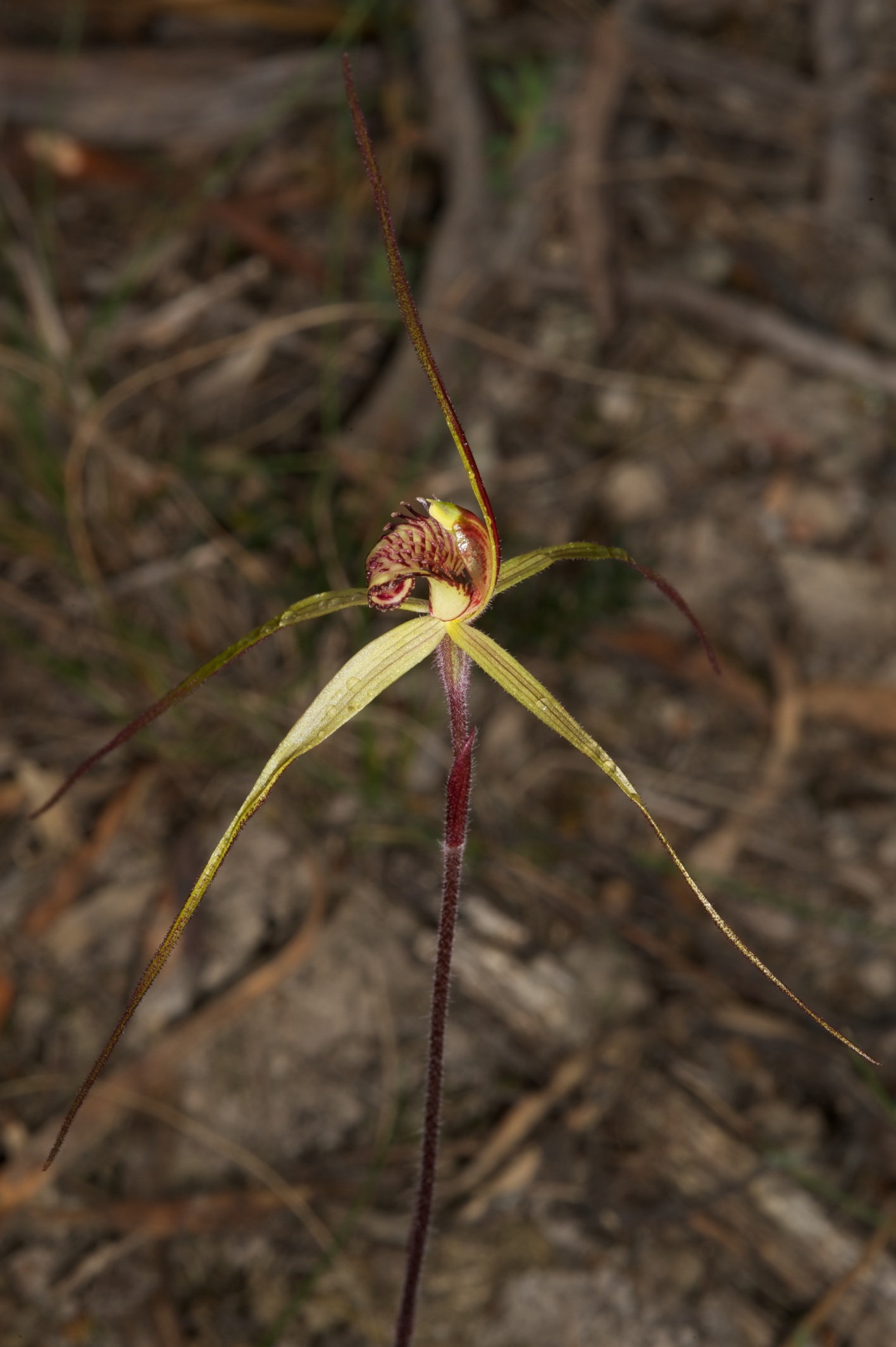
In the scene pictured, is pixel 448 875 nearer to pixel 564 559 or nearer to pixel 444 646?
pixel 444 646

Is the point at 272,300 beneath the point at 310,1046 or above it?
above

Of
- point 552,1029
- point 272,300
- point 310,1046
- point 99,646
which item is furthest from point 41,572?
point 552,1029

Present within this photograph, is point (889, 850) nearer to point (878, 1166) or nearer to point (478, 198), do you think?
point (878, 1166)

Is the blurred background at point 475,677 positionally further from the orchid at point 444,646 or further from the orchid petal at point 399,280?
the orchid petal at point 399,280

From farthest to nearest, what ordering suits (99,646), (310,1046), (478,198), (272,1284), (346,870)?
(478,198)
(99,646)
(346,870)
(310,1046)
(272,1284)

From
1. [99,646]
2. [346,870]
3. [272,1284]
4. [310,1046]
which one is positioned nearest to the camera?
[272,1284]

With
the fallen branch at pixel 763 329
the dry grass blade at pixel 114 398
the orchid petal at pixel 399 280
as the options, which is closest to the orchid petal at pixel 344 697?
the orchid petal at pixel 399 280

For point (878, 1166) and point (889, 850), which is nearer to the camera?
point (878, 1166)

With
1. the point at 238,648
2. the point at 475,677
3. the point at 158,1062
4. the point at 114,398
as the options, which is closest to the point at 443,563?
the point at 238,648
